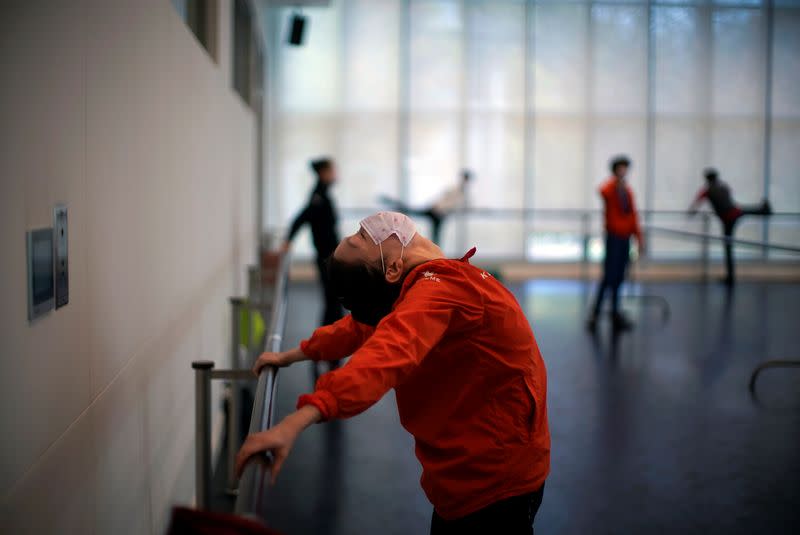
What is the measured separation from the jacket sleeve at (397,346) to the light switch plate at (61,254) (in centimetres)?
54

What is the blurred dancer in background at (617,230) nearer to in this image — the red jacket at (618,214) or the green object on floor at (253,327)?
the red jacket at (618,214)

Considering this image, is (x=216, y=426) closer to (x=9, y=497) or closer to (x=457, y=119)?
(x=9, y=497)

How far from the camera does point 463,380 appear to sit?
61.4 inches

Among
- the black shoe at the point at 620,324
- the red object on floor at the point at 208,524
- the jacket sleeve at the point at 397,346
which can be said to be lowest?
the black shoe at the point at 620,324

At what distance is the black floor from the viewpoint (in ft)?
10.8

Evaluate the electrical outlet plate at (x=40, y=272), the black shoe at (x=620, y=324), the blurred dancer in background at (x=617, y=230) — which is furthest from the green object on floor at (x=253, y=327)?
the black shoe at (x=620, y=324)

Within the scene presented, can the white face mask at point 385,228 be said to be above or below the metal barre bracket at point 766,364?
above

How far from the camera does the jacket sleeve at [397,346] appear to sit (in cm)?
119

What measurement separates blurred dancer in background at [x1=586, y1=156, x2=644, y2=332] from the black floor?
0.75m

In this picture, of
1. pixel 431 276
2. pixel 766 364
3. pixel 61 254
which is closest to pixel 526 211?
pixel 766 364

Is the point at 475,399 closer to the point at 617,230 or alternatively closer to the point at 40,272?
the point at 40,272

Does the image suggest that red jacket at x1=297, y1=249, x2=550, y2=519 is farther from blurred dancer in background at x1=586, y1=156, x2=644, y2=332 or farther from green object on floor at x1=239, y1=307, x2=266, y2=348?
blurred dancer in background at x1=586, y1=156, x2=644, y2=332

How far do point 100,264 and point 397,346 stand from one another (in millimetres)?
820

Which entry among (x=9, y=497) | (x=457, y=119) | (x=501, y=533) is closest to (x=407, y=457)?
(x=501, y=533)
